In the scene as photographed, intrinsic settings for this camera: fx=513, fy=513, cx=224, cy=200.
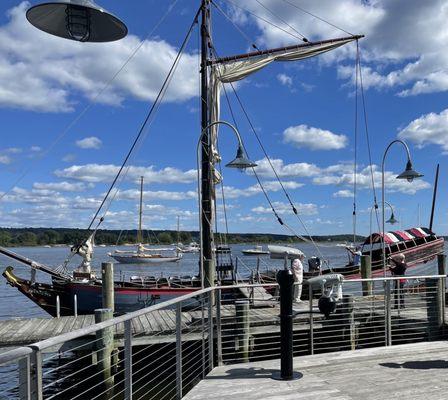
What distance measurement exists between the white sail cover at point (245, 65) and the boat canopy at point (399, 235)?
9171 millimetres

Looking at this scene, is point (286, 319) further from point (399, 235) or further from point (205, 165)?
point (399, 235)

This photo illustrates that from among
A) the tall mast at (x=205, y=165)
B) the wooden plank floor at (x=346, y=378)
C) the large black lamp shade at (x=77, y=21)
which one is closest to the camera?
the large black lamp shade at (x=77, y=21)

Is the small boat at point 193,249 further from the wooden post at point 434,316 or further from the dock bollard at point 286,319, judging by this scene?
the dock bollard at point 286,319

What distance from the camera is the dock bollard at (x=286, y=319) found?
5.88 metres

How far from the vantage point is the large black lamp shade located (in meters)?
4.82

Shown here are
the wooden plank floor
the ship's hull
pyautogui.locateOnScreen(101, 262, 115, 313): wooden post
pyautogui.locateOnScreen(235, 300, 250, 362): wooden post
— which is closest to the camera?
the wooden plank floor

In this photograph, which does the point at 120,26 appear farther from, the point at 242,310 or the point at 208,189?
the point at 208,189

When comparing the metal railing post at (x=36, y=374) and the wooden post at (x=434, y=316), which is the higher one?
the metal railing post at (x=36, y=374)

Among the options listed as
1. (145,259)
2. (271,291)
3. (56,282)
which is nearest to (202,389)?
(271,291)

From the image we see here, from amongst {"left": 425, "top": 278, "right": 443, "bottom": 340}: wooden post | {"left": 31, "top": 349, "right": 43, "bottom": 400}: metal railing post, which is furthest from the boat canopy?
{"left": 31, "top": 349, "right": 43, "bottom": 400}: metal railing post

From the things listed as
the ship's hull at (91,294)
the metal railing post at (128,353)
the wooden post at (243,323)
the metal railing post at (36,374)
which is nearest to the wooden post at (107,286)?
the wooden post at (243,323)

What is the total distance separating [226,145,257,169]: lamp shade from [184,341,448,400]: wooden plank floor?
536 cm

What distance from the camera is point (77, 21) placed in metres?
5.05

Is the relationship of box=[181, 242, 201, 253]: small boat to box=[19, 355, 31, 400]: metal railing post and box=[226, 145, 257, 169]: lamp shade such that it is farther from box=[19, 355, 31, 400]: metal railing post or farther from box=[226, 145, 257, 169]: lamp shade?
box=[19, 355, 31, 400]: metal railing post
